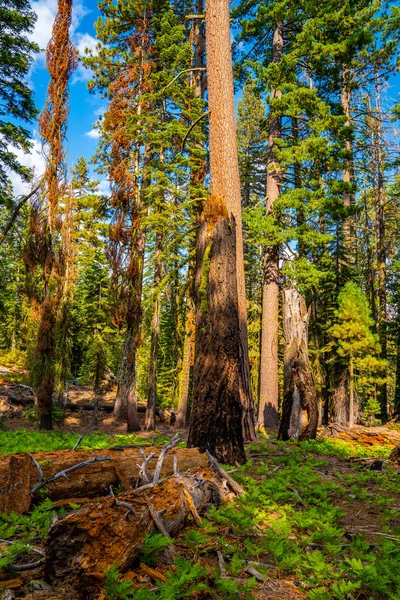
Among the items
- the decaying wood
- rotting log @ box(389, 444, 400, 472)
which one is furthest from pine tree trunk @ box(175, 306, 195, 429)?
the decaying wood

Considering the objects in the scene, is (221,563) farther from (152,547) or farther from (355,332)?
(355,332)

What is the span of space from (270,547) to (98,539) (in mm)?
1391

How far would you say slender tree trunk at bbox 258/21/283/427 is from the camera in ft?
40.5

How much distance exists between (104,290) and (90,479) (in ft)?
48.2

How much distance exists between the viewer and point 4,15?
15.0 meters

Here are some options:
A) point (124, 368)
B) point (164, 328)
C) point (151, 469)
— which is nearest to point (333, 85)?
point (124, 368)

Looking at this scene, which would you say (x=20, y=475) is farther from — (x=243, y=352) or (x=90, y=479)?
(x=243, y=352)

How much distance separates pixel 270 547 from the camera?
2.96 m

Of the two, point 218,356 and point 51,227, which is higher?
point 51,227

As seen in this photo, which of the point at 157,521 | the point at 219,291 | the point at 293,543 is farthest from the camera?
the point at 219,291

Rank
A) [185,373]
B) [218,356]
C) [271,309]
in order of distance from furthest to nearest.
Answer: [185,373] < [271,309] < [218,356]

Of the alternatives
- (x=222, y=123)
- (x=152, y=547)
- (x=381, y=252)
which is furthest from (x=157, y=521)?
(x=381, y=252)

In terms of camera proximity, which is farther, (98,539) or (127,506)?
(127,506)

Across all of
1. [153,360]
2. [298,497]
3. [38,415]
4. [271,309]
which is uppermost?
[271,309]
